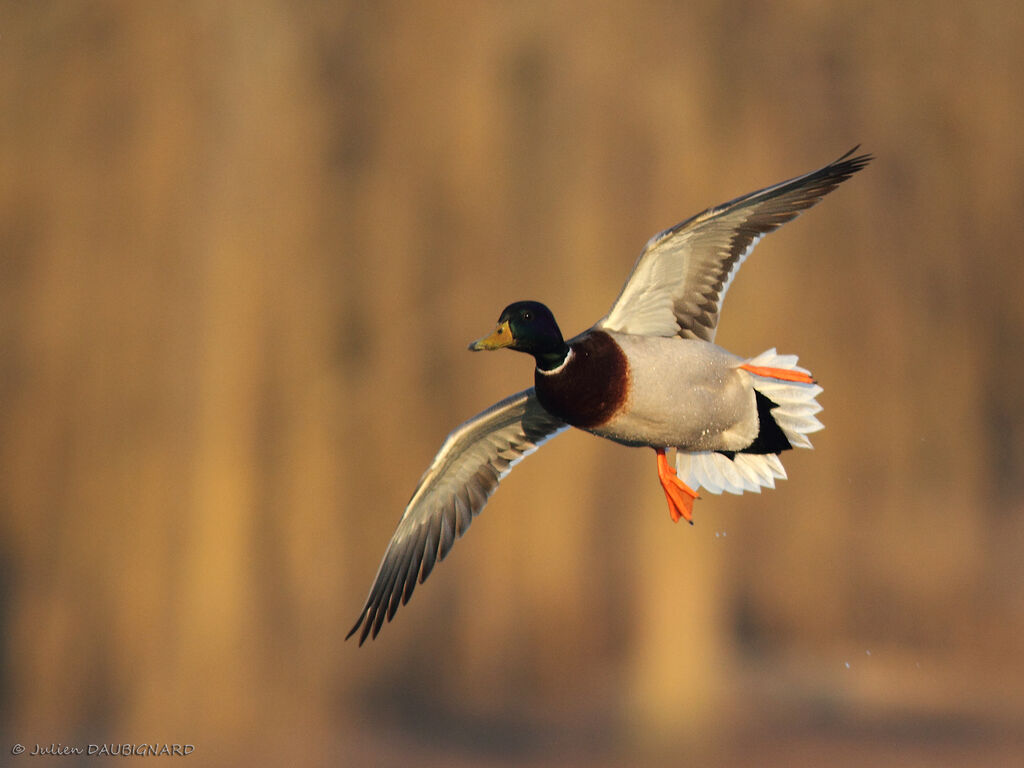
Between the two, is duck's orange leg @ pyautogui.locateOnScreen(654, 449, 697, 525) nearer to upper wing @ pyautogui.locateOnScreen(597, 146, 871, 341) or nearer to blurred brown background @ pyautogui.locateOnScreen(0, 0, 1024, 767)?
upper wing @ pyautogui.locateOnScreen(597, 146, 871, 341)

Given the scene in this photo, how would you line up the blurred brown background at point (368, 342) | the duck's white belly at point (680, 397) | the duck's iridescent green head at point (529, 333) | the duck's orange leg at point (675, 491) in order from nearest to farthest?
the duck's iridescent green head at point (529, 333), the duck's white belly at point (680, 397), the duck's orange leg at point (675, 491), the blurred brown background at point (368, 342)

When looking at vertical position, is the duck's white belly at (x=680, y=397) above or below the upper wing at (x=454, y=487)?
above

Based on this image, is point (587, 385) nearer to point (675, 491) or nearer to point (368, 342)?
Answer: point (675, 491)

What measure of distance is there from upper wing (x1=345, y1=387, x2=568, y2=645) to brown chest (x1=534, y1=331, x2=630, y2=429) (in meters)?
0.35

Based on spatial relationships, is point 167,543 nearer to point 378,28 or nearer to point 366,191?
point 366,191

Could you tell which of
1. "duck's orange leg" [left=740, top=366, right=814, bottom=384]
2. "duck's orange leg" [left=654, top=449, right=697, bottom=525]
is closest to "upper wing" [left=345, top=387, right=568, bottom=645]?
"duck's orange leg" [left=654, top=449, right=697, bottom=525]

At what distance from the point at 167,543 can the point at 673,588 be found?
345 centimetres

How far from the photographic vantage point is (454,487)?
2924mm

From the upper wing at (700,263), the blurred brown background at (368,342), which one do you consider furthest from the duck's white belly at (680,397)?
the blurred brown background at (368,342)

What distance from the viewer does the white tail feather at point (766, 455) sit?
2613 mm

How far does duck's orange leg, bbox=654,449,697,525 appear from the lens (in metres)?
2.72

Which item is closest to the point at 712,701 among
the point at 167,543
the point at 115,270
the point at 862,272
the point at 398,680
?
the point at 398,680

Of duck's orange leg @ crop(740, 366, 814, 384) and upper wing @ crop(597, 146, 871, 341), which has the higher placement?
upper wing @ crop(597, 146, 871, 341)

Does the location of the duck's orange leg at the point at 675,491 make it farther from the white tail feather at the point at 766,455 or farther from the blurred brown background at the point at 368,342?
the blurred brown background at the point at 368,342
